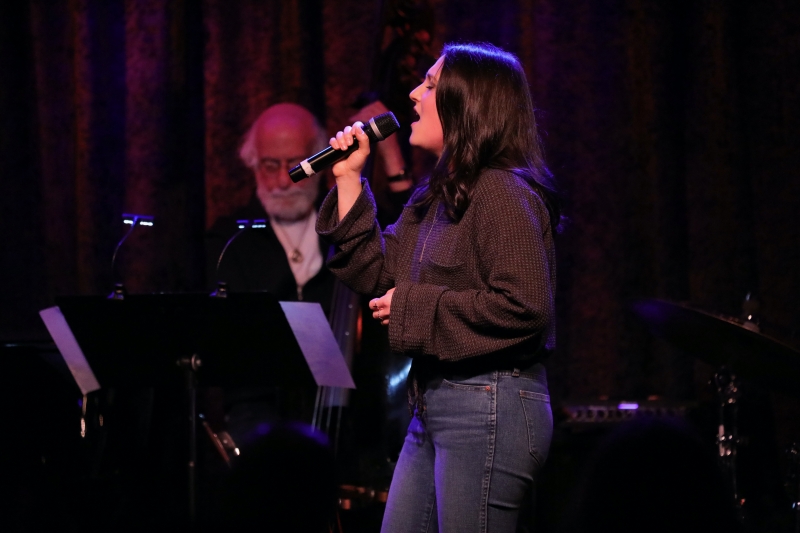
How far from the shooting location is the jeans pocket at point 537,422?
5.65 ft

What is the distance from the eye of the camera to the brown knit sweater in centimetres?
166

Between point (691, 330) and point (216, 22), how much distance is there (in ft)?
9.17

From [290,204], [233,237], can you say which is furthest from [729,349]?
[290,204]

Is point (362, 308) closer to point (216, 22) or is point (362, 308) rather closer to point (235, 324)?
point (235, 324)

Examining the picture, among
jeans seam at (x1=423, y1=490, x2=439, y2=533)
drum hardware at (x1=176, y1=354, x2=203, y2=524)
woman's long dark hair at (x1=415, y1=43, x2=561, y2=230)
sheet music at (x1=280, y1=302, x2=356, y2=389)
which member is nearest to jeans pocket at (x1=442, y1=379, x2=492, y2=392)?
jeans seam at (x1=423, y1=490, x2=439, y2=533)

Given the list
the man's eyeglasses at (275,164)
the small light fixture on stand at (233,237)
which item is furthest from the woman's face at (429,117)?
the man's eyeglasses at (275,164)

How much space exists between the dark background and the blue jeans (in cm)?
184

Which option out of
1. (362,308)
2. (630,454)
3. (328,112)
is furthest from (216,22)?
(630,454)

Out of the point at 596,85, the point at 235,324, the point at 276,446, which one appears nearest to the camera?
the point at 276,446

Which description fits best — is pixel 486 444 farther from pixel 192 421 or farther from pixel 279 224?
pixel 279 224

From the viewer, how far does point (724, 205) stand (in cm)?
367

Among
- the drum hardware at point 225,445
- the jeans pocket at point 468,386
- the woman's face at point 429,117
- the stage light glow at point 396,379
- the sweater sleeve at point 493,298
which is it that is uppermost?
the woman's face at point 429,117

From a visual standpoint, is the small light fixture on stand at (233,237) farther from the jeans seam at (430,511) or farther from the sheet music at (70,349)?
the jeans seam at (430,511)

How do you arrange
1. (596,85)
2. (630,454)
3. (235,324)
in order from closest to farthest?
(630,454), (235,324), (596,85)
